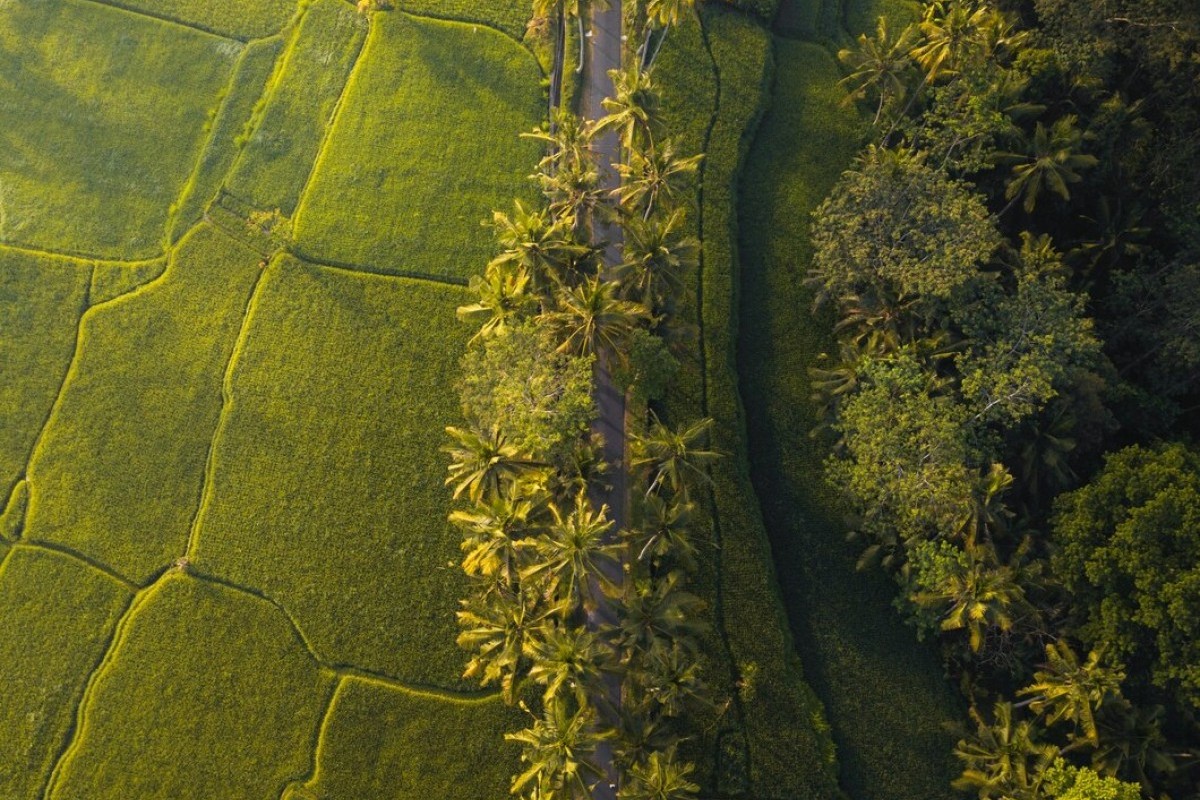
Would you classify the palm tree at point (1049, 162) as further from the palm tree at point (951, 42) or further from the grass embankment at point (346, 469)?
the grass embankment at point (346, 469)

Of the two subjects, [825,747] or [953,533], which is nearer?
[953,533]

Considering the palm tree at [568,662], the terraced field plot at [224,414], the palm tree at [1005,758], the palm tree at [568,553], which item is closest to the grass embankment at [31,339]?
the terraced field plot at [224,414]

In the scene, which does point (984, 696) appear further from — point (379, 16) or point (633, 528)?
point (379, 16)

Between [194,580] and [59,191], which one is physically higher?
[59,191]

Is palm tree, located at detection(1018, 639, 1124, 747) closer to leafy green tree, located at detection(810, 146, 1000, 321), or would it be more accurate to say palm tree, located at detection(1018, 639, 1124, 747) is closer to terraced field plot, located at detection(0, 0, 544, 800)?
leafy green tree, located at detection(810, 146, 1000, 321)

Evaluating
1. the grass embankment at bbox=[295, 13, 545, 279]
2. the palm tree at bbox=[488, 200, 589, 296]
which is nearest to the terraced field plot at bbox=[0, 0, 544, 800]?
the grass embankment at bbox=[295, 13, 545, 279]

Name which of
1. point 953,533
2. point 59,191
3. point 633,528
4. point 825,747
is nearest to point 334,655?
point 633,528

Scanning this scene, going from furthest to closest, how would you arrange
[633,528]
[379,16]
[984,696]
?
1. [379,16]
2. [633,528]
3. [984,696]

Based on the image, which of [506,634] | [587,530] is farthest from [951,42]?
[506,634]

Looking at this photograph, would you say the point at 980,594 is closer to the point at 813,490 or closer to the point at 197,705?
the point at 813,490
